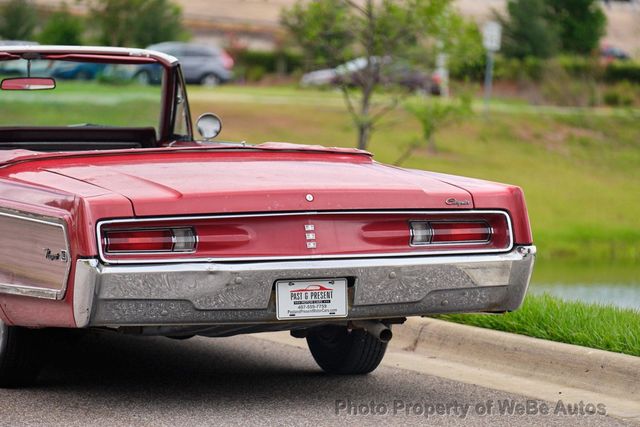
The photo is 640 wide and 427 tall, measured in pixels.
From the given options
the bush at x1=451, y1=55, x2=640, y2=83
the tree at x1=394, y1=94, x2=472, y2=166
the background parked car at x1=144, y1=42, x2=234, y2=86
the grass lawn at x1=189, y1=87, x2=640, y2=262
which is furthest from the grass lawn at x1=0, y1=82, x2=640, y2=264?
the background parked car at x1=144, y1=42, x2=234, y2=86

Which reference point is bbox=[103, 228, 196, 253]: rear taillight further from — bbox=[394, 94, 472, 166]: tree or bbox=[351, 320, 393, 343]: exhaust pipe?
bbox=[394, 94, 472, 166]: tree

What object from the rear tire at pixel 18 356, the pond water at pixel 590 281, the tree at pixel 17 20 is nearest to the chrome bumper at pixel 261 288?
the rear tire at pixel 18 356

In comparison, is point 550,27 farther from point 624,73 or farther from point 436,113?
point 436,113

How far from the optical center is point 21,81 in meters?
7.00

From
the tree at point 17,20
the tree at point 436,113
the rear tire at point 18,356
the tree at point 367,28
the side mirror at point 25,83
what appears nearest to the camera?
the rear tire at point 18,356

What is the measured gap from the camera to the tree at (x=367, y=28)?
1495 centimetres

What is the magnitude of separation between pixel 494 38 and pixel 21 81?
23.2 m

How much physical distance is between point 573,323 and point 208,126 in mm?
2394

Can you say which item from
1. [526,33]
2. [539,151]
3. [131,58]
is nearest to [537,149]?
[539,151]

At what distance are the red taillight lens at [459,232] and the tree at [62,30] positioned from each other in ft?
81.2

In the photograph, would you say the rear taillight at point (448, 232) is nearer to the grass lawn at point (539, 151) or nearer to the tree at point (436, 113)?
the tree at point (436, 113)

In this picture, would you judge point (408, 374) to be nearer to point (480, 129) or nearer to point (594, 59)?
point (480, 129)

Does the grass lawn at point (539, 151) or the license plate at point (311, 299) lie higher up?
the license plate at point (311, 299)

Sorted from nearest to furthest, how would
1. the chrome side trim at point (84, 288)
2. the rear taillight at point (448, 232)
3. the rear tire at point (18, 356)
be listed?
the chrome side trim at point (84, 288), the rear taillight at point (448, 232), the rear tire at point (18, 356)
